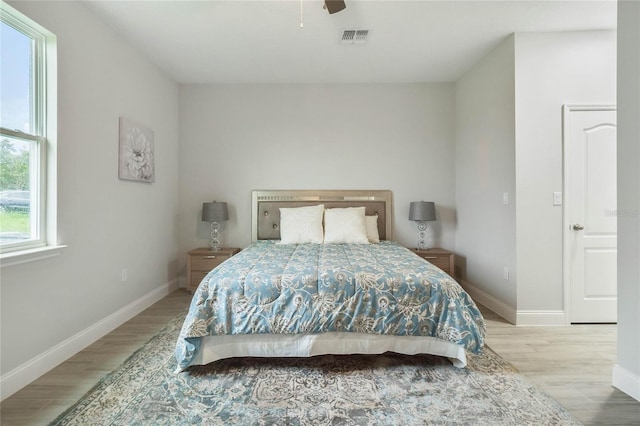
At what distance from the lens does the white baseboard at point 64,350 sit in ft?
5.95

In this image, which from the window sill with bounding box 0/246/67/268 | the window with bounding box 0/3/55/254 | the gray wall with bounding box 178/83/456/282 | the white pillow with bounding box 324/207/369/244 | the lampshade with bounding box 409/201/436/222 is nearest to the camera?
the window sill with bounding box 0/246/67/268

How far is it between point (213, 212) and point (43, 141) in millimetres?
1871

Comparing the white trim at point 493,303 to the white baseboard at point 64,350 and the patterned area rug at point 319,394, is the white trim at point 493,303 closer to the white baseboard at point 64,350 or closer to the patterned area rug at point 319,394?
the patterned area rug at point 319,394

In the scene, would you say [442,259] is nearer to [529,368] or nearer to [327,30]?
[529,368]

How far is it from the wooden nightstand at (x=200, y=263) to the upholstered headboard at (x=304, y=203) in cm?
54

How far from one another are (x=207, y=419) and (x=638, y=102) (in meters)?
2.95

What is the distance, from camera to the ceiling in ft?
8.26

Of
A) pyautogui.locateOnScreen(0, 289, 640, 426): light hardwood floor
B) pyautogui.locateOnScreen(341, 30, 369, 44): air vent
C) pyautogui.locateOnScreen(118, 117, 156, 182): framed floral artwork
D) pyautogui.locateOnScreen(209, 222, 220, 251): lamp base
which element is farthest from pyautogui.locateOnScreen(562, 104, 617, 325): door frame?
pyautogui.locateOnScreen(118, 117, 156, 182): framed floral artwork

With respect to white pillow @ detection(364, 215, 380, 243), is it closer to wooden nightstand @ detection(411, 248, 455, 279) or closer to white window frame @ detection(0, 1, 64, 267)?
wooden nightstand @ detection(411, 248, 455, 279)

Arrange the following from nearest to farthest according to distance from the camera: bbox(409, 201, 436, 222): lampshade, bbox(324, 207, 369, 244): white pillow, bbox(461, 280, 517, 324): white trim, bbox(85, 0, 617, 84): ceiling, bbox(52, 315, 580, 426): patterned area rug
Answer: bbox(52, 315, 580, 426): patterned area rug
bbox(85, 0, 617, 84): ceiling
bbox(461, 280, 517, 324): white trim
bbox(324, 207, 369, 244): white pillow
bbox(409, 201, 436, 222): lampshade

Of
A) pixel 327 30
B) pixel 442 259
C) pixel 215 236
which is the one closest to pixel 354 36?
pixel 327 30

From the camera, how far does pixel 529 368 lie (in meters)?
2.12

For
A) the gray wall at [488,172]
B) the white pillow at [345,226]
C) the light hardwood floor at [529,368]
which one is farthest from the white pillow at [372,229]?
the light hardwood floor at [529,368]

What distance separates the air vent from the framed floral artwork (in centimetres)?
222
